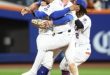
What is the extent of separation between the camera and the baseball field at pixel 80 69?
44.5ft

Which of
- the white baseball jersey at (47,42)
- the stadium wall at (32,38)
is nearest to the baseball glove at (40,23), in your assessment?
the white baseball jersey at (47,42)

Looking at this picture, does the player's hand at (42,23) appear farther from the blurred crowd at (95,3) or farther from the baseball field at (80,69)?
the blurred crowd at (95,3)

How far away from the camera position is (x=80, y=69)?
589 inches

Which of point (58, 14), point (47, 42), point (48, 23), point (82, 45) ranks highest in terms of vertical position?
point (58, 14)

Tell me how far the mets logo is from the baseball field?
48cm

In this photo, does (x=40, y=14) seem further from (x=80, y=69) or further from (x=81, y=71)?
(x=80, y=69)

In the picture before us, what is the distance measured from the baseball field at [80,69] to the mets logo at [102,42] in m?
0.48

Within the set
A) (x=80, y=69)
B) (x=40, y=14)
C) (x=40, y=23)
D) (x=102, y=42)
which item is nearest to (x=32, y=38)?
(x=80, y=69)

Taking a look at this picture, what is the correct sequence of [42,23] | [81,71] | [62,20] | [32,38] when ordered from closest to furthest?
[42,23] < [62,20] < [81,71] < [32,38]

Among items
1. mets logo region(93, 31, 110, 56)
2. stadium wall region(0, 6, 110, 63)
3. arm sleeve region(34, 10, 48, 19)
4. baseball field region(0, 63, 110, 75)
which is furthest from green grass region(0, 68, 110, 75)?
arm sleeve region(34, 10, 48, 19)

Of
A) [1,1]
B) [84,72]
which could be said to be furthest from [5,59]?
[84,72]

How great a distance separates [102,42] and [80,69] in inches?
73.1

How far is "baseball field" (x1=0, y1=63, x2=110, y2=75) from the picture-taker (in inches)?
534

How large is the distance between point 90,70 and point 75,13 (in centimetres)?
459
